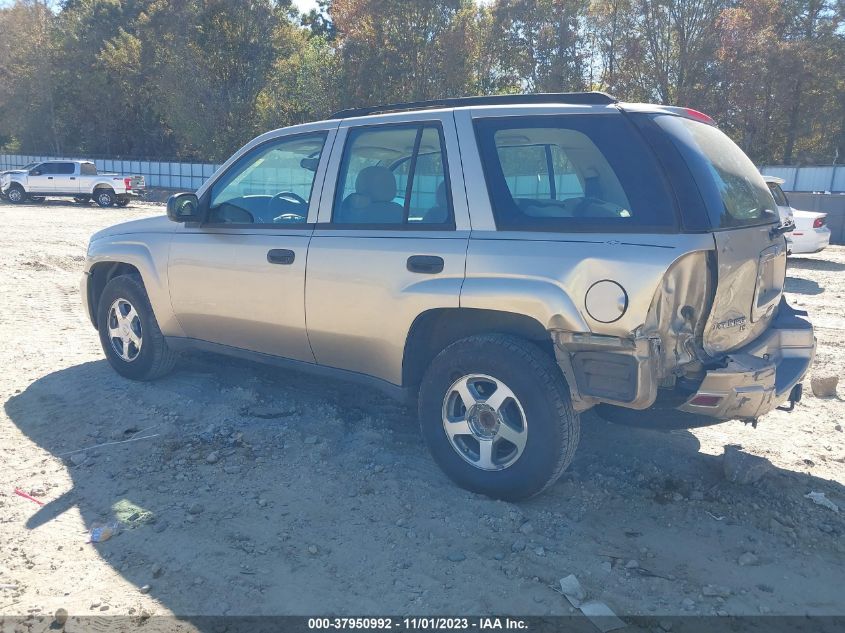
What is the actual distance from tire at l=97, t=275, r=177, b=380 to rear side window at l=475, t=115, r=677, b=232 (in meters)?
3.05

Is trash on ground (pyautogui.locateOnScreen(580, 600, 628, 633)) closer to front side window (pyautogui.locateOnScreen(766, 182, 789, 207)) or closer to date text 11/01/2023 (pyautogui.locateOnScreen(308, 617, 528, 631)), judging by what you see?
date text 11/01/2023 (pyautogui.locateOnScreen(308, 617, 528, 631))

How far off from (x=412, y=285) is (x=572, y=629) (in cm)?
187

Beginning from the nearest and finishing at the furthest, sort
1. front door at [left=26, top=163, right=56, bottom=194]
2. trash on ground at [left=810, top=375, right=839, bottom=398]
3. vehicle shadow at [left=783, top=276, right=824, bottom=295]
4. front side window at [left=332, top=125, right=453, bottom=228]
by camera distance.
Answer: front side window at [left=332, top=125, right=453, bottom=228] < trash on ground at [left=810, top=375, right=839, bottom=398] < vehicle shadow at [left=783, top=276, right=824, bottom=295] < front door at [left=26, top=163, right=56, bottom=194]

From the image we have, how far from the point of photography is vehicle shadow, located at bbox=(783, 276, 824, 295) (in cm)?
1082

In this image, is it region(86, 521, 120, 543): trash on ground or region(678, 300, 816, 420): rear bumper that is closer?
region(678, 300, 816, 420): rear bumper

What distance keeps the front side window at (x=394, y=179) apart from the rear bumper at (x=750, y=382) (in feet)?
5.09

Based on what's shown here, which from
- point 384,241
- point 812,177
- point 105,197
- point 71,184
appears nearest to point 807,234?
point 812,177

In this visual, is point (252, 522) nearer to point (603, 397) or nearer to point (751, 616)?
point (603, 397)

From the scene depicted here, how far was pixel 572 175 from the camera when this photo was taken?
3.86 metres

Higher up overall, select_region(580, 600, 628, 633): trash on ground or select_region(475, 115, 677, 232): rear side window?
select_region(475, 115, 677, 232): rear side window

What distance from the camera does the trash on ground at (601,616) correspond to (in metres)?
2.89

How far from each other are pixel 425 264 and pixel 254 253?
1.36 m

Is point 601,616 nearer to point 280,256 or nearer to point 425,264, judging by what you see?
point 425,264

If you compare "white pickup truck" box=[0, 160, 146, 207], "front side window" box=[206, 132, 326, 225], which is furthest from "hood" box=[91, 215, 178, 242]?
"white pickup truck" box=[0, 160, 146, 207]
